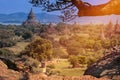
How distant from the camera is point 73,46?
3406 inches

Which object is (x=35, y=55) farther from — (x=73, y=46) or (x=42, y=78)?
(x=42, y=78)

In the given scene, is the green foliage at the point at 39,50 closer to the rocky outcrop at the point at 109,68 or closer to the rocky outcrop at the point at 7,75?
the rocky outcrop at the point at 109,68

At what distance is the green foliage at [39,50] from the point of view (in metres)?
63.2

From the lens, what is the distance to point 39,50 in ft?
215

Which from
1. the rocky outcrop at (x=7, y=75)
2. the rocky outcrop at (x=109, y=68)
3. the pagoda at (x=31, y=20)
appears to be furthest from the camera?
the pagoda at (x=31, y=20)

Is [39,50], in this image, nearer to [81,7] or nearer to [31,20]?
[81,7]

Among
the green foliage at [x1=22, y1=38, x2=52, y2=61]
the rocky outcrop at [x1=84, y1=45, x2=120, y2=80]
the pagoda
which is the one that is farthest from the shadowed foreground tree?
the pagoda

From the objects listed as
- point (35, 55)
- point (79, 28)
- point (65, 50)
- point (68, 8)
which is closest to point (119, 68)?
point (68, 8)

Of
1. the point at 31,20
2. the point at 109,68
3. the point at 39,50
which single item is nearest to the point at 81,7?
the point at 109,68

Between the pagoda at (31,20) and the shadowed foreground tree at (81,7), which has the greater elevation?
the shadowed foreground tree at (81,7)

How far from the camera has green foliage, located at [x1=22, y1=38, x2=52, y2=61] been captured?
63.2 meters

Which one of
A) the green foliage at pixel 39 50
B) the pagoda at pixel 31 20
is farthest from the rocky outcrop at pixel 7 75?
the pagoda at pixel 31 20

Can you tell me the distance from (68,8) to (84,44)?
79906 millimetres

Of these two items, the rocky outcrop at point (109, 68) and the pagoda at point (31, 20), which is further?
the pagoda at point (31, 20)
